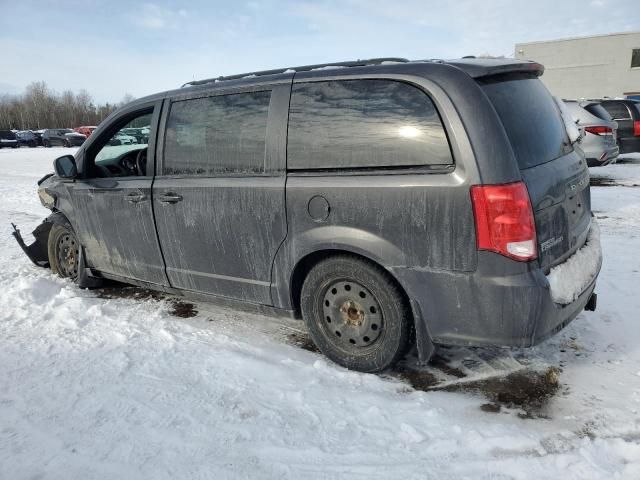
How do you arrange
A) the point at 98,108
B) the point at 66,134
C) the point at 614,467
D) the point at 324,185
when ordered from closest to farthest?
the point at 614,467, the point at 324,185, the point at 66,134, the point at 98,108

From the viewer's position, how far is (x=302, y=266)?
10.9ft

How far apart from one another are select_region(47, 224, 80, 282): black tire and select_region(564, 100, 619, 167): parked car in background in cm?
899

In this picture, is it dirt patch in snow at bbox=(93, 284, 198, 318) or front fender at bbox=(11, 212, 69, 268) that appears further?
front fender at bbox=(11, 212, 69, 268)

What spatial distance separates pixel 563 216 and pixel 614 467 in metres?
1.34

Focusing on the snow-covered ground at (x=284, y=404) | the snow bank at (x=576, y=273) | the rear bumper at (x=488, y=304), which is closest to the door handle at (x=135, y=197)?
the snow-covered ground at (x=284, y=404)

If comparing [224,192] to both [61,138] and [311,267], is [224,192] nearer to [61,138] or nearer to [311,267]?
[311,267]

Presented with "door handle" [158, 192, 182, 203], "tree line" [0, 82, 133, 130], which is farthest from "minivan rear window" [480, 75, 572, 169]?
"tree line" [0, 82, 133, 130]

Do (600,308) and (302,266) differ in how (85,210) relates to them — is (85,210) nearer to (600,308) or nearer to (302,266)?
(302,266)

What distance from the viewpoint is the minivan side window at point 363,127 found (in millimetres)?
2758

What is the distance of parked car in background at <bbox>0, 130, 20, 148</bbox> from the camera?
122 ft

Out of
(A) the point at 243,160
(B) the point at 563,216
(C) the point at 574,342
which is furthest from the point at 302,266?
(C) the point at 574,342

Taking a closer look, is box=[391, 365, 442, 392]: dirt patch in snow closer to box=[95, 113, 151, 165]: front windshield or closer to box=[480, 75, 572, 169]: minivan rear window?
box=[480, 75, 572, 169]: minivan rear window

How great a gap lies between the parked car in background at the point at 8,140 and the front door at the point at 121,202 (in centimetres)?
3941

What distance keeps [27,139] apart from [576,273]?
1726 inches
